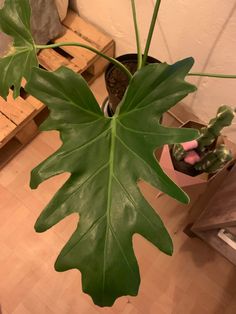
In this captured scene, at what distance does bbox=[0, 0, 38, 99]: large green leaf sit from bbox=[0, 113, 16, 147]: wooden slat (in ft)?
1.54

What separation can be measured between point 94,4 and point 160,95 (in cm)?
100

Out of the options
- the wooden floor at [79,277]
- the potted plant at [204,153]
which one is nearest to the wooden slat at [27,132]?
the wooden floor at [79,277]

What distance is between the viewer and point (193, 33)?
114 centimetres

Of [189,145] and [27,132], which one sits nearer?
[189,145]

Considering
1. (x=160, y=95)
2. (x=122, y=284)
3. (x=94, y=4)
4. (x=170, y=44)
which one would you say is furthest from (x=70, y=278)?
(x=94, y=4)

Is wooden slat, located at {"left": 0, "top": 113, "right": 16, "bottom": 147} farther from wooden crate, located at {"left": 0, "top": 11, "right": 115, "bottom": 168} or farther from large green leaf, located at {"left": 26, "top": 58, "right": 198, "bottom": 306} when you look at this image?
large green leaf, located at {"left": 26, "top": 58, "right": 198, "bottom": 306}

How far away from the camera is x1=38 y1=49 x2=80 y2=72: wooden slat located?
4.69ft

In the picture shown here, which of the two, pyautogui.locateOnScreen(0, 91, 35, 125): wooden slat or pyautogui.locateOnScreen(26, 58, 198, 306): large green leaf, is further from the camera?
pyautogui.locateOnScreen(0, 91, 35, 125): wooden slat

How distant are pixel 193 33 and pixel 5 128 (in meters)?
0.88

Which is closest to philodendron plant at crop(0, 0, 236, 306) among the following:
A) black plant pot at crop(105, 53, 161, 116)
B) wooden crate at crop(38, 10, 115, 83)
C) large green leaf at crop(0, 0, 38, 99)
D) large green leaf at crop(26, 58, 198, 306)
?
large green leaf at crop(26, 58, 198, 306)

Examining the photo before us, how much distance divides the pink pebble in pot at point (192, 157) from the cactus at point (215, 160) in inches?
0.7

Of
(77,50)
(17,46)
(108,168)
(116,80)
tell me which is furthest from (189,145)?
(77,50)

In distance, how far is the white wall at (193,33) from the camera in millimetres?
1045

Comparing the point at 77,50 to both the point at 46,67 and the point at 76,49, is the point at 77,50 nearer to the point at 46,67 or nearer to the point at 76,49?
the point at 76,49
